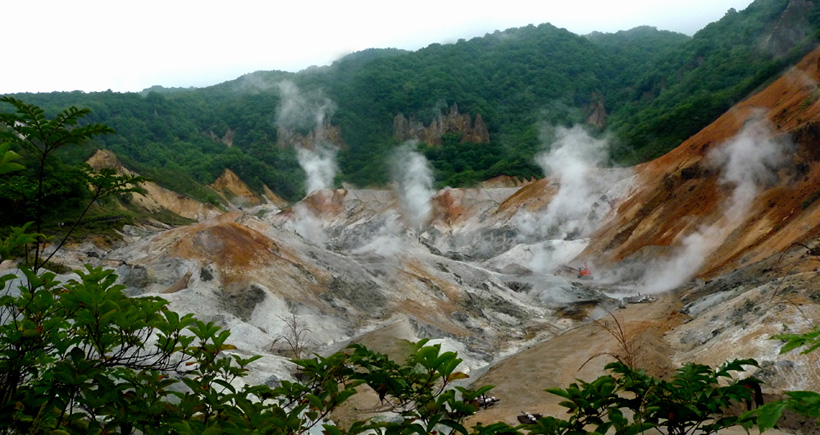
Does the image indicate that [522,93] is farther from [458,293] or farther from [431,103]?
[458,293]

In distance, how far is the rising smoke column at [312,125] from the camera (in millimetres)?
131050

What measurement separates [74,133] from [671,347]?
22460mm

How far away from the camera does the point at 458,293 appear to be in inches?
1586

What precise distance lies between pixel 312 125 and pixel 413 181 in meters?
43.0

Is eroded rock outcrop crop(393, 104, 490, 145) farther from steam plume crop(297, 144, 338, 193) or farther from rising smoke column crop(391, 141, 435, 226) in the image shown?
steam plume crop(297, 144, 338, 193)

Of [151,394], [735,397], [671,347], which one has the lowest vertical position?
[671,347]

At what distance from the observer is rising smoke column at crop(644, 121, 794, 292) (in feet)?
140

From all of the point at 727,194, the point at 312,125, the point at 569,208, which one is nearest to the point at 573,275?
the point at 727,194

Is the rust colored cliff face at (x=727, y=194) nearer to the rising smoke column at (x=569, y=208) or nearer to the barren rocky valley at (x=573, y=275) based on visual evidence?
the barren rocky valley at (x=573, y=275)

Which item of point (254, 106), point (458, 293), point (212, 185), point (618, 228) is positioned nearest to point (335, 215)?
point (212, 185)

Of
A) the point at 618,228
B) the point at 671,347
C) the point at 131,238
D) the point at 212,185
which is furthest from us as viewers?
the point at 212,185

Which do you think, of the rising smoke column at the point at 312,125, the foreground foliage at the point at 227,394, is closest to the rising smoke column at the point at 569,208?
the foreground foliage at the point at 227,394

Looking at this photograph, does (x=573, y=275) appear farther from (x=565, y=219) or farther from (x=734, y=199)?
(x=565, y=219)

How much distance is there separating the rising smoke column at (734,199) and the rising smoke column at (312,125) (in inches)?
3570
